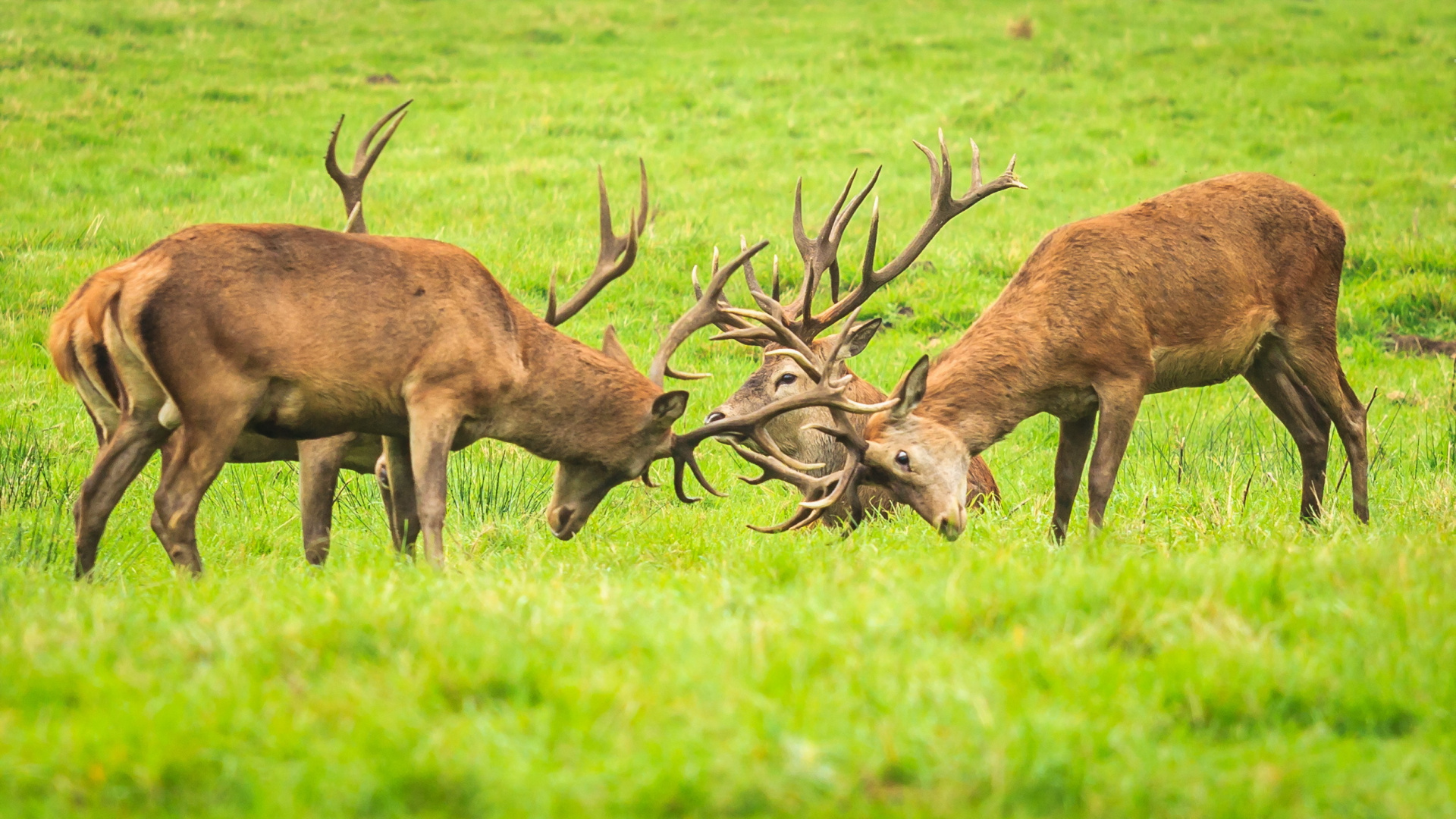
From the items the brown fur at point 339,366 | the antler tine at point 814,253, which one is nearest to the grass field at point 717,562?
the brown fur at point 339,366

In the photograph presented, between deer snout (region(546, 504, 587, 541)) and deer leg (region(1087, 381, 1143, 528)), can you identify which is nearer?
deer leg (region(1087, 381, 1143, 528))

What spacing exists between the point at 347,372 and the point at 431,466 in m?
0.55

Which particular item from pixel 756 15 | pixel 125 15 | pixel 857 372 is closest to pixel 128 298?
pixel 857 372

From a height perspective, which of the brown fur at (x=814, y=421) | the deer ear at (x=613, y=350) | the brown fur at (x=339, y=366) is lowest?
the brown fur at (x=814, y=421)

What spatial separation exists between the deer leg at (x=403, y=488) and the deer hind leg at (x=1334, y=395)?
453 centimetres

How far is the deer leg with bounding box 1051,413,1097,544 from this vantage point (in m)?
6.82

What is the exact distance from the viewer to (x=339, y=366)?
18.6 feet

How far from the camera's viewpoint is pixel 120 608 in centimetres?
433

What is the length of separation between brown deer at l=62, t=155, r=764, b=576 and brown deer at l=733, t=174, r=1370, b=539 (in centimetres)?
117

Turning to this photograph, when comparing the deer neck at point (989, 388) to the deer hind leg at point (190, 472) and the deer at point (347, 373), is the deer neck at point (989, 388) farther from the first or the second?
the deer hind leg at point (190, 472)

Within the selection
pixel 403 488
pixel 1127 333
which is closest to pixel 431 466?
pixel 403 488

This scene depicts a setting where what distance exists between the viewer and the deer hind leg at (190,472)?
5.35 meters

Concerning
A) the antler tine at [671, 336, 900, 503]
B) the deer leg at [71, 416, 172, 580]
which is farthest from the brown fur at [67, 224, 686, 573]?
the antler tine at [671, 336, 900, 503]

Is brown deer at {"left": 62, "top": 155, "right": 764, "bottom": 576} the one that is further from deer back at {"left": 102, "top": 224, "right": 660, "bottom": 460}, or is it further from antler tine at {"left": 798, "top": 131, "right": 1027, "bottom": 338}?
antler tine at {"left": 798, "top": 131, "right": 1027, "bottom": 338}
